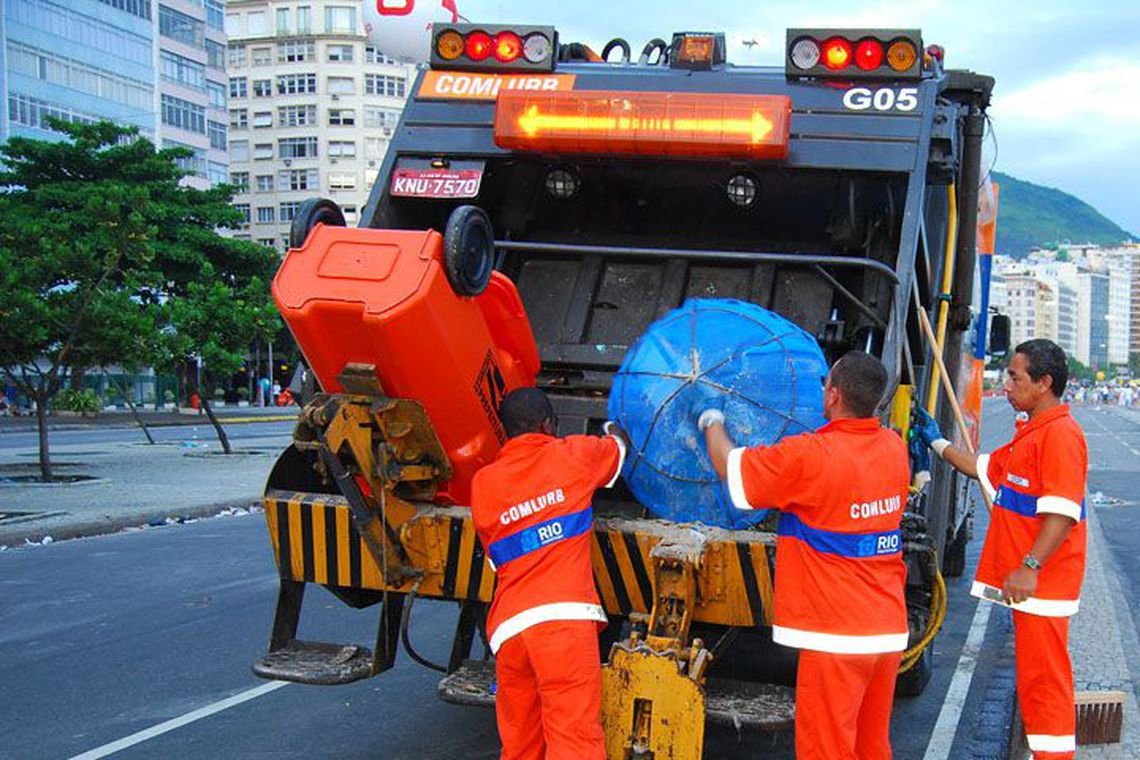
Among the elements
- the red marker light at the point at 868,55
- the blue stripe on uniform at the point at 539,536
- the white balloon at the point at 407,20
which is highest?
the white balloon at the point at 407,20

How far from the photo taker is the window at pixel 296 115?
83.4m

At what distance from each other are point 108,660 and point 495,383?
3566mm

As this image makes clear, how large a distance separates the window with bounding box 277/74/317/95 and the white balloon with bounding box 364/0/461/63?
237 feet

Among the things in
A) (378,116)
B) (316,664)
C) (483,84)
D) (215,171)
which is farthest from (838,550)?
(378,116)

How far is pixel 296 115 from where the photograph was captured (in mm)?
84125

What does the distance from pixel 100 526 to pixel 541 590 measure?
963cm

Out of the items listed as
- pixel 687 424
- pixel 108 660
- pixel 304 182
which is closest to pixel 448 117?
pixel 687 424

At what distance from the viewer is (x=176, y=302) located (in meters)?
19.8

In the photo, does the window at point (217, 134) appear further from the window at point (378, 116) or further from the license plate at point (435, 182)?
the license plate at point (435, 182)

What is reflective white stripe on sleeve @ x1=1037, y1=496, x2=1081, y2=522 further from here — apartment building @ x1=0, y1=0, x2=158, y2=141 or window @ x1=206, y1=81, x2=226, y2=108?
window @ x1=206, y1=81, x2=226, y2=108

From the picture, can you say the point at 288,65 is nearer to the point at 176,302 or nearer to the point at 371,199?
the point at 176,302

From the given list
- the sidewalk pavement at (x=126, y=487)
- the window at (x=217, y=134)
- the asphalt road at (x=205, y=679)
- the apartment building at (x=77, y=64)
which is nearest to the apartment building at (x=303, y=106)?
the window at (x=217, y=134)

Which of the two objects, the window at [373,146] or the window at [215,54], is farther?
the window at [373,146]

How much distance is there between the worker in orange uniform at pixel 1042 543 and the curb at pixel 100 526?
9.50m
